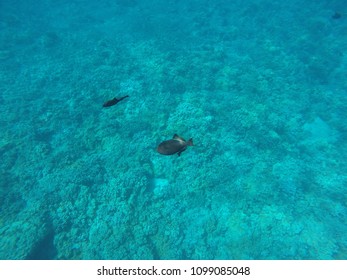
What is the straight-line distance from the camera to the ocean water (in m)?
7.49

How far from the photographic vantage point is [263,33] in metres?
18.6

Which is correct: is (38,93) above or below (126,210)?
above

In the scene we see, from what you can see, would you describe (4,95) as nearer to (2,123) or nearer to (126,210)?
(2,123)

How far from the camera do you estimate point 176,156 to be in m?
9.33

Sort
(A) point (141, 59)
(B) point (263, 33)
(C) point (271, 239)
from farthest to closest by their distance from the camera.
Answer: (B) point (263, 33), (A) point (141, 59), (C) point (271, 239)

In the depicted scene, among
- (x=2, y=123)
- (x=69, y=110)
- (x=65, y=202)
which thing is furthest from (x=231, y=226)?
(x=2, y=123)

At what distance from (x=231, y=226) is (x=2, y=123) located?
11.1 meters

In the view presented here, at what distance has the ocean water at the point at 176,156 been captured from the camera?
24.6 feet

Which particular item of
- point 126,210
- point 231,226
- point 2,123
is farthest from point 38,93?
point 231,226

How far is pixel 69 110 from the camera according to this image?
447 inches

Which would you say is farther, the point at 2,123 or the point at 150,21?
the point at 150,21
